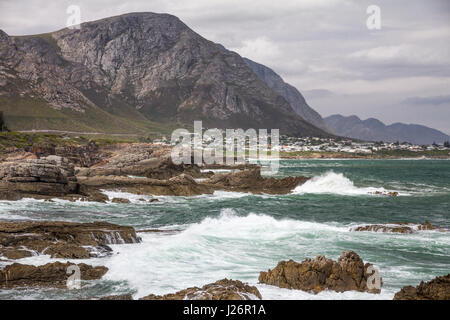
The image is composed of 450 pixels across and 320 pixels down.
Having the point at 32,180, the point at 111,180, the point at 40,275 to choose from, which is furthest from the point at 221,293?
the point at 111,180

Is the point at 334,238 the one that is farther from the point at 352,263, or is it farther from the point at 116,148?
the point at 116,148

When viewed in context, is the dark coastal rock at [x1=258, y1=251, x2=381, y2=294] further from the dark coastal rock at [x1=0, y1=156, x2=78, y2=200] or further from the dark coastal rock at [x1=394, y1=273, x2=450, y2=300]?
the dark coastal rock at [x1=0, y1=156, x2=78, y2=200]

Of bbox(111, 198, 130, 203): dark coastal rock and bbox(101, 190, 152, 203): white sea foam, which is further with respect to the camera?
bbox(101, 190, 152, 203): white sea foam

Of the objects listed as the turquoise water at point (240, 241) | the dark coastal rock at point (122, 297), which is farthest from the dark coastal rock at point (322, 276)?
the dark coastal rock at point (122, 297)

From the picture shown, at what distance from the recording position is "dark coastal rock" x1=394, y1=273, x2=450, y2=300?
12251 mm

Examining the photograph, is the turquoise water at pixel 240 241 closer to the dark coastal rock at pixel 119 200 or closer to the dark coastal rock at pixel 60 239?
the dark coastal rock at pixel 60 239

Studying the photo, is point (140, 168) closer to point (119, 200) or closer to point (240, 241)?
point (119, 200)

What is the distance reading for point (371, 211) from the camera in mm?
38938

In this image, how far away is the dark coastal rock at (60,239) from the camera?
18.2 metres

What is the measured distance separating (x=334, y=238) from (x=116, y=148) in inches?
3662

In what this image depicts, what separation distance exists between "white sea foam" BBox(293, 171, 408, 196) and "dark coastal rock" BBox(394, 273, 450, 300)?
140ft

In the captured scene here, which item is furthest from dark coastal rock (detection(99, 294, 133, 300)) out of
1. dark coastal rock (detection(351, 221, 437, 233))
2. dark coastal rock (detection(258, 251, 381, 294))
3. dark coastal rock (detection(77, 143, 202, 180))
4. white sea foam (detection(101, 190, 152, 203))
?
dark coastal rock (detection(77, 143, 202, 180))
